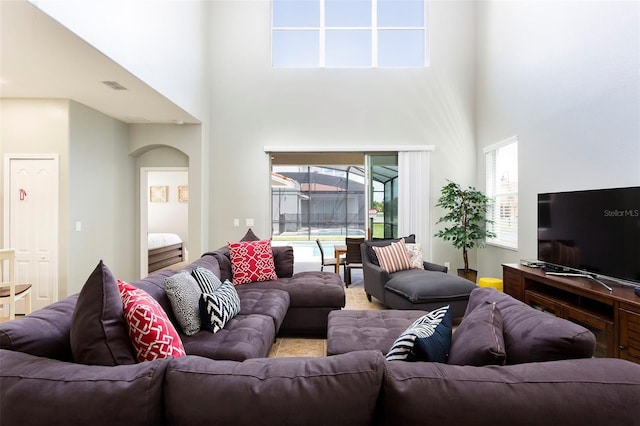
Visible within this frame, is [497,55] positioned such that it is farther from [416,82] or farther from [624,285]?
[624,285]

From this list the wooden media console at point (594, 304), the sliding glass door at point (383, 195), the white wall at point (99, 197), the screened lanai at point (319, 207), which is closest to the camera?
the wooden media console at point (594, 304)

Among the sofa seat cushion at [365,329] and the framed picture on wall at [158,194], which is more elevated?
the framed picture on wall at [158,194]

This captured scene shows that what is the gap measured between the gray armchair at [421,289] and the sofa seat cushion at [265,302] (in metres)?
1.33

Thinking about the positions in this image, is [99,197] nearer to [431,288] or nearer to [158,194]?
[158,194]

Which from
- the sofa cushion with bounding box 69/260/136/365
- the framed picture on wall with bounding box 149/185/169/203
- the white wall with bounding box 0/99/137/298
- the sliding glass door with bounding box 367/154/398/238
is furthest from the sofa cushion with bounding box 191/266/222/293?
the framed picture on wall with bounding box 149/185/169/203

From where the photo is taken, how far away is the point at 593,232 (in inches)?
111

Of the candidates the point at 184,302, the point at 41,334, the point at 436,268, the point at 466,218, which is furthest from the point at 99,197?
the point at 466,218

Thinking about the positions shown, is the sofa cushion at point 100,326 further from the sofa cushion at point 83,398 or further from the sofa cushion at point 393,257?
the sofa cushion at point 393,257

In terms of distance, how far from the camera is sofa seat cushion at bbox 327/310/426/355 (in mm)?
2051

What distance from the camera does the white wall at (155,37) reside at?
8.83 feet

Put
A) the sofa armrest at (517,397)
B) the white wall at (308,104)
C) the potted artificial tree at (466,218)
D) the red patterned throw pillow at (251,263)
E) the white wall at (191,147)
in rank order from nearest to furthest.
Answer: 1. the sofa armrest at (517,397)
2. the red patterned throw pillow at (251,263)
3. the potted artificial tree at (466,218)
4. the white wall at (191,147)
5. the white wall at (308,104)

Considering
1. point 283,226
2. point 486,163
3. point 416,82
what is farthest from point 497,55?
point 283,226

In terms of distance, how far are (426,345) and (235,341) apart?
128cm

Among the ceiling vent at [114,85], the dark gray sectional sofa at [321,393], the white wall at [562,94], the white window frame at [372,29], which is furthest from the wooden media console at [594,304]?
the ceiling vent at [114,85]
